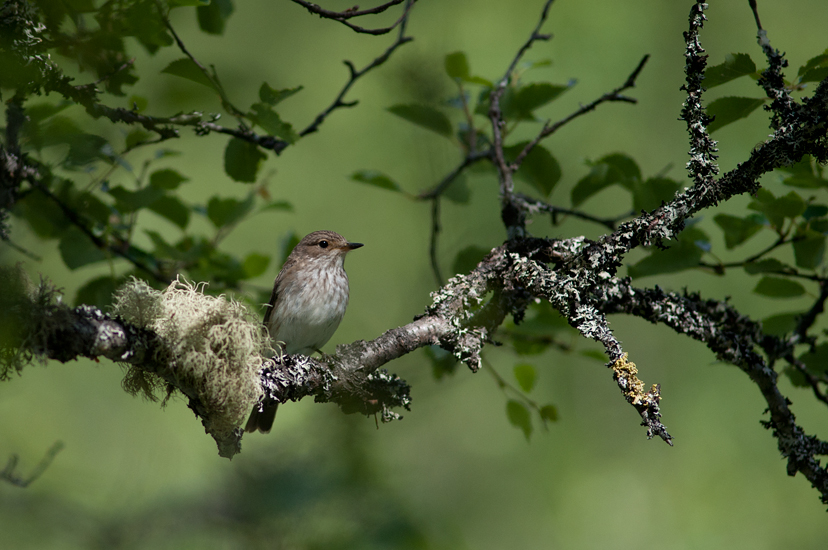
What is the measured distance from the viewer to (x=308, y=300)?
4.01 meters

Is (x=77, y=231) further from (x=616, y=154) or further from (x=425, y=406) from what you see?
(x=616, y=154)

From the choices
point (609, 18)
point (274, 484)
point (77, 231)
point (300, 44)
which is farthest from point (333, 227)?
point (274, 484)

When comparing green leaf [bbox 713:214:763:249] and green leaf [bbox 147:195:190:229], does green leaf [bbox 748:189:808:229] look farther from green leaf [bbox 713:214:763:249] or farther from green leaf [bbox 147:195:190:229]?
green leaf [bbox 147:195:190:229]

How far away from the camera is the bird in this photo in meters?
4.01

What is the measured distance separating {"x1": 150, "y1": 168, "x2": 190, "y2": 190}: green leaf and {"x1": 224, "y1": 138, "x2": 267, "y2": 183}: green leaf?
1.42 ft

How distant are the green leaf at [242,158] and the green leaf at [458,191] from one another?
1141 mm

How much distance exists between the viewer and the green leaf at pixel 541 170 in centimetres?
320

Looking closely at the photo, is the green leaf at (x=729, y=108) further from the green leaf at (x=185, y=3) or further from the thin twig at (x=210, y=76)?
the green leaf at (x=185, y=3)

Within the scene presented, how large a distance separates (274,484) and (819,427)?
7384 millimetres

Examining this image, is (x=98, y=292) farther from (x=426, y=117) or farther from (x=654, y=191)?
(x=654, y=191)

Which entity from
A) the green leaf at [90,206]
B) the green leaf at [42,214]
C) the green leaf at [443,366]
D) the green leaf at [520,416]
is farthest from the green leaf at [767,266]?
the green leaf at [42,214]

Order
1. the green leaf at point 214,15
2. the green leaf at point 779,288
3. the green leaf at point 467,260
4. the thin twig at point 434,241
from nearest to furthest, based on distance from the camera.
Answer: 1. the green leaf at point 214,15
2. the green leaf at point 779,288
3. the green leaf at point 467,260
4. the thin twig at point 434,241

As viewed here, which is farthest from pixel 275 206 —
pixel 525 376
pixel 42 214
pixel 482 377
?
pixel 482 377

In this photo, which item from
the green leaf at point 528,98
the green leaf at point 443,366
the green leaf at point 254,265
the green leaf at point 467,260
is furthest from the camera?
the green leaf at point 254,265
